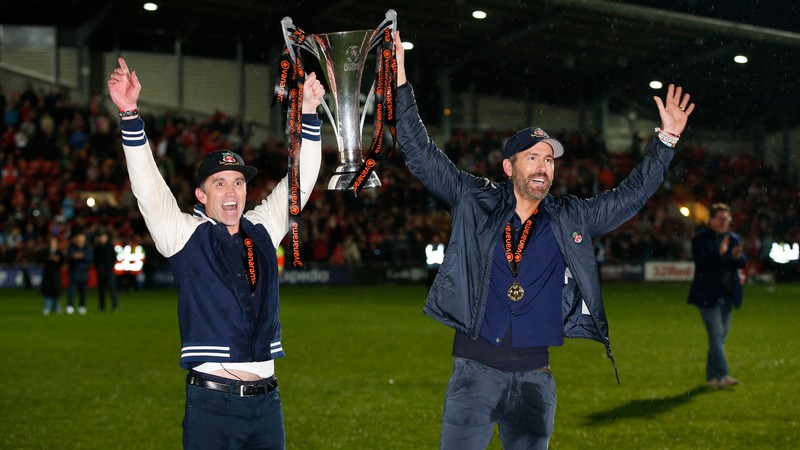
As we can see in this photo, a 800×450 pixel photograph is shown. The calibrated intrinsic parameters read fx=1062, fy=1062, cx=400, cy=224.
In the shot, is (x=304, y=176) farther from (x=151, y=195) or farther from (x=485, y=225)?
(x=485, y=225)

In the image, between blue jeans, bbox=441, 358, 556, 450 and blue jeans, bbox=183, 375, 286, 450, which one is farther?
blue jeans, bbox=441, 358, 556, 450

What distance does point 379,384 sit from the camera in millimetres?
13117

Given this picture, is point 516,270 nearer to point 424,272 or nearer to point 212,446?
point 212,446

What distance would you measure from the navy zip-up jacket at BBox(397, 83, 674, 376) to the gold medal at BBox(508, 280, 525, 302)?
137 millimetres

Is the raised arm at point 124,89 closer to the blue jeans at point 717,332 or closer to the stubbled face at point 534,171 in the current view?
the stubbled face at point 534,171

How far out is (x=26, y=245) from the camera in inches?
1265

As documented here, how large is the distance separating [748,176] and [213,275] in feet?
142

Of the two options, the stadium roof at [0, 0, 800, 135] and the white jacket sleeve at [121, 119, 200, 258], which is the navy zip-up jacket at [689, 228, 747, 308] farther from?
the stadium roof at [0, 0, 800, 135]

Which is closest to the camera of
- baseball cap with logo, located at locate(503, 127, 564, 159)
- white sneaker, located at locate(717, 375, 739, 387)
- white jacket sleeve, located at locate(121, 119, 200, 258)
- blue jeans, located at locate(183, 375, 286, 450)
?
blue jeans, located at locate(183, 375, 286, 450)

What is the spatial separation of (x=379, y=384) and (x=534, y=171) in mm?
7927

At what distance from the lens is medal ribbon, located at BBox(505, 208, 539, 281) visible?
5492 millimetres

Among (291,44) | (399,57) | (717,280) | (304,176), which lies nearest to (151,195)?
(304,176)

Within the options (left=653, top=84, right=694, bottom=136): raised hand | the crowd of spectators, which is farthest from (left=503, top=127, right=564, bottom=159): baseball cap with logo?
the crowd of spectators

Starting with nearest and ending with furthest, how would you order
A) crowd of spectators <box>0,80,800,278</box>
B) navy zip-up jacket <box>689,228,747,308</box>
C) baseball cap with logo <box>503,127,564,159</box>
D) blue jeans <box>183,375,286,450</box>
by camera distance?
blue jeans <box>183,375,286,450</box>, baseball cap with logo <box>503,127,564,159</box>, navy zip-up jacket <box>689,228,747,308</box>, crowd of spectators <box>0,80,800,278</box>
